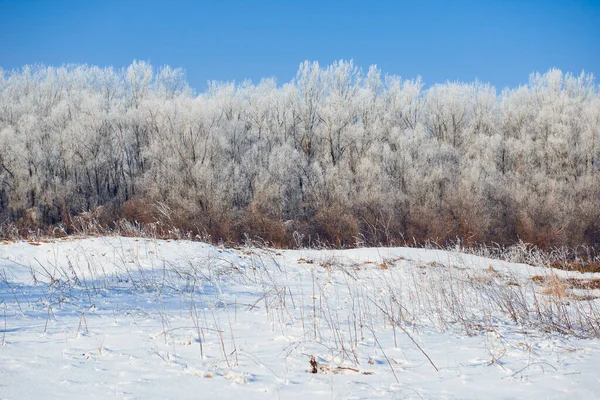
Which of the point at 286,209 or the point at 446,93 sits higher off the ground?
the point at 446,93

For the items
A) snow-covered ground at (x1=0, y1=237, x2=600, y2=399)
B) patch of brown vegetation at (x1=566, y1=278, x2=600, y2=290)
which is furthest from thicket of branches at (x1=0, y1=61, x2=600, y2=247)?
snow-covered ground at (x1=0, y1=237, x2=600, y2=399)

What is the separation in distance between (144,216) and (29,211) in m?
8.75

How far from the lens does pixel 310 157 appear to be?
110ft

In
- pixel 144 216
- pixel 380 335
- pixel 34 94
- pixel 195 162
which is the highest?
pixel 34 94

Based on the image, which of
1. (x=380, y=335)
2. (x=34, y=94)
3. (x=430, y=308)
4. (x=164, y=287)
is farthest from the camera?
(x=34, y=94)

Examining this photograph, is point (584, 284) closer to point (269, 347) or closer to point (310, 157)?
point (269, 347)

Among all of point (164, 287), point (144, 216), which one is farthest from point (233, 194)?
point (164, 287)

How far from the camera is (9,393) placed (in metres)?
2.58

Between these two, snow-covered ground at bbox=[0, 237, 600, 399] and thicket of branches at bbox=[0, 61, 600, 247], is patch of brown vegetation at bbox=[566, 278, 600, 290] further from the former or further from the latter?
thicket of branches at bbox=[0, 61, 600, 247]

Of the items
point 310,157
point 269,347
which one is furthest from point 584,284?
point 310,157

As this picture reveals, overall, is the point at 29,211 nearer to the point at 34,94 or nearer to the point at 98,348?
the point at 34,94

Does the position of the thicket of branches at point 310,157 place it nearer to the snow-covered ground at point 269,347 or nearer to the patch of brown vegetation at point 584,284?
the patch of brown vegetation at point 584,284

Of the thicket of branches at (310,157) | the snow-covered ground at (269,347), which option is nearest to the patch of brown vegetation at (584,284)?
the snow-covered ground at (269,347)

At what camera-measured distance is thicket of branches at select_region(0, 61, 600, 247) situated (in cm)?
2627
